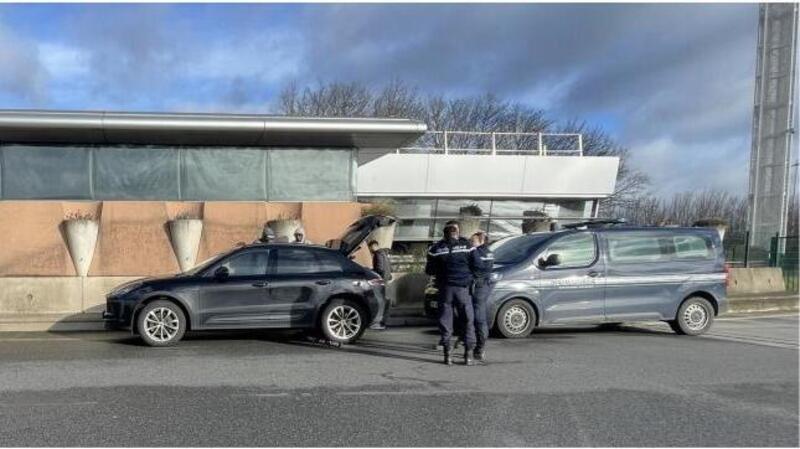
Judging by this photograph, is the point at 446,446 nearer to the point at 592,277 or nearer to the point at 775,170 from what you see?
the point at 592,277

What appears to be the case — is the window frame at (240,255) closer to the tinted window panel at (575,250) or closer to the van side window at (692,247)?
the tinted window panel at (575,250)

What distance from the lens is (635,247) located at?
11812mm

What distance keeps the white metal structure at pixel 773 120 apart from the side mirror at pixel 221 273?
2225 cm

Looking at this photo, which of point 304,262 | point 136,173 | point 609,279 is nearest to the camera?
point 304,262

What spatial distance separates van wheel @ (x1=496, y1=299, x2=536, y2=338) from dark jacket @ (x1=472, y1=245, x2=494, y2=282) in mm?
1997

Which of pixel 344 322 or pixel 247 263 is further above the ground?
pixel 247 263

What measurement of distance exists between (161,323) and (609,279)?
686cm

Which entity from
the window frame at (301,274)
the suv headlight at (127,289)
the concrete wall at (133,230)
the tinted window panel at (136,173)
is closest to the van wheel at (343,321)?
the window frame at (301,274)

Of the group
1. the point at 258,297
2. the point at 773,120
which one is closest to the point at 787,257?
the point at 773,120

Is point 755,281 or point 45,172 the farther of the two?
point 755,281

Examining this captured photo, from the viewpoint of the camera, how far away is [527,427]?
18.6 ft

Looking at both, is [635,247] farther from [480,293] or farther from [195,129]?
[195,129]

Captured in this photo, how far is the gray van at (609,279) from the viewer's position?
11211 mm

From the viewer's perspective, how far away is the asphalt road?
5.45 m
